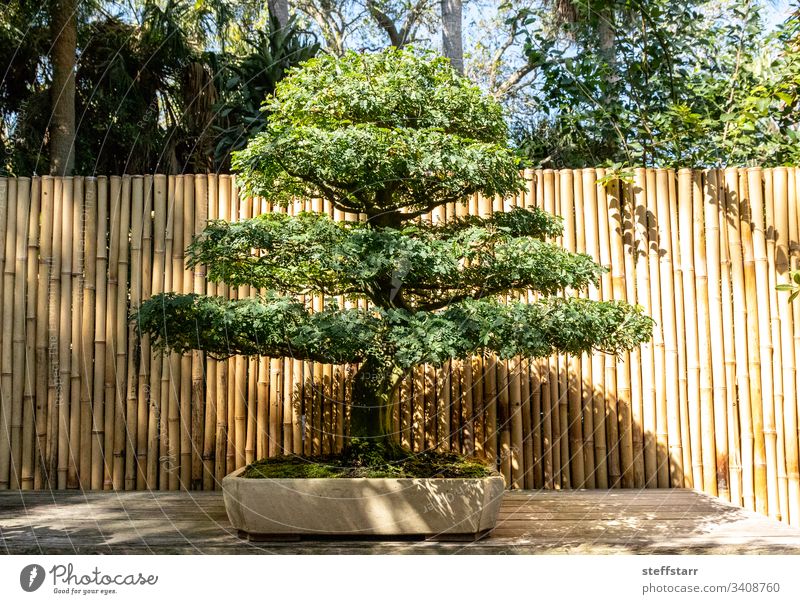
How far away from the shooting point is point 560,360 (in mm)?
3592

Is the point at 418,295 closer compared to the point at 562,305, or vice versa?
the point at 562,305

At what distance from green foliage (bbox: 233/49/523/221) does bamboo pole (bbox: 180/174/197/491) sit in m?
0.91

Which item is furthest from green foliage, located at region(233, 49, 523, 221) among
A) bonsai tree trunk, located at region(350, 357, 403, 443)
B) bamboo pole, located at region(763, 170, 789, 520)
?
bamboo pole, located at region(763, 170, 789, 520)

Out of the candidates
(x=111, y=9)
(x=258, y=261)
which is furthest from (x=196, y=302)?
(x=111, y=9)

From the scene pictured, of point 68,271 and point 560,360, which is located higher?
point 68,271

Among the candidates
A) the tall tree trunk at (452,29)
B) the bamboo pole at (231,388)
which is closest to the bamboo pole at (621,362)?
the tall tree trunk at (452,29)

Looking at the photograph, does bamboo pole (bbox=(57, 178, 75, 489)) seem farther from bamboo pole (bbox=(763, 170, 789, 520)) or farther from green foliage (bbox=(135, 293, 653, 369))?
bamboo pole (bbox=(763, 170, 789, 520))

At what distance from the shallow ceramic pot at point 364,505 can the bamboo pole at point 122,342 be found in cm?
122

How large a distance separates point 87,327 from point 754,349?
297cm

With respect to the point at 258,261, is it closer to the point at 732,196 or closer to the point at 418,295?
the point at 418,295

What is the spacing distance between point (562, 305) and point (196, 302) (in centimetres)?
120

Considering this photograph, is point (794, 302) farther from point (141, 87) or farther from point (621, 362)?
point (141, 87)

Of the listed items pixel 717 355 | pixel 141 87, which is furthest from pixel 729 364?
pixel 141 87

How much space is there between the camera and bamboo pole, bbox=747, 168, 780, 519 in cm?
354
